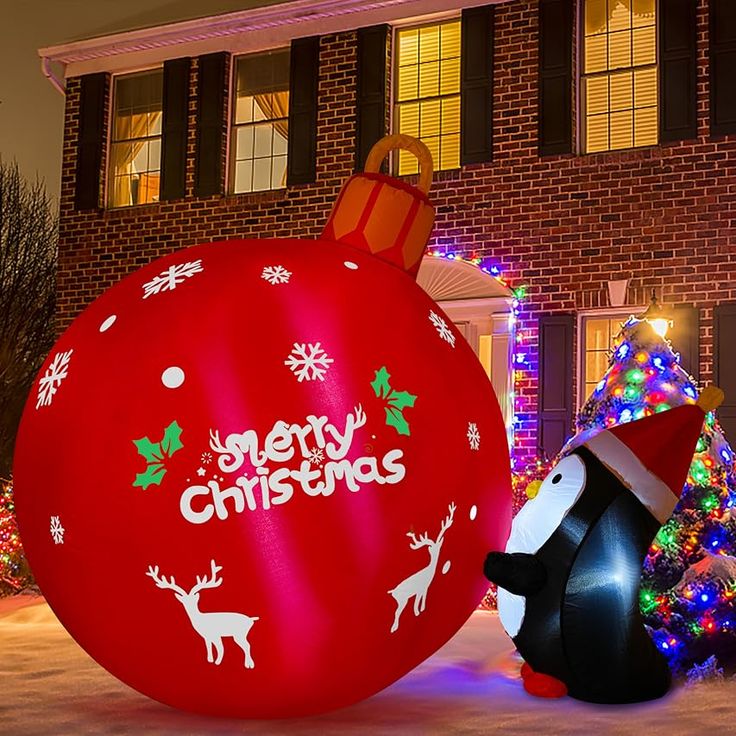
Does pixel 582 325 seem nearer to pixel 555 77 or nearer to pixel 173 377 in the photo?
pixel 555 77

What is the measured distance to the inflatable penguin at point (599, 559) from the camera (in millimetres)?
4293

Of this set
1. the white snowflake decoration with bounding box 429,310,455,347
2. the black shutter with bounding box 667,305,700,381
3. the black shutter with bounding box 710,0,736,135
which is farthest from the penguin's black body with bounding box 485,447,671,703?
the black shutter with bounding box 710,0,736,135

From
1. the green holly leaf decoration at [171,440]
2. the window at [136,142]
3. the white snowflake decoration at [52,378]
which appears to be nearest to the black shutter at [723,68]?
the window at [136,142]

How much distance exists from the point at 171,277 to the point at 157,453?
2.34 feet

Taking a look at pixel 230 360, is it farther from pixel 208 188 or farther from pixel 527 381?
pixel 208 188

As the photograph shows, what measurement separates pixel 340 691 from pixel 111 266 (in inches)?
376

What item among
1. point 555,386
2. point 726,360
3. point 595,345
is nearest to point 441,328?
point 726,360

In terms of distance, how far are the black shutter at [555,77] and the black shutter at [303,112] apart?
2.46 meters

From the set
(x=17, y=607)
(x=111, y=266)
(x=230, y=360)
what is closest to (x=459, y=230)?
(x=111, y=266)

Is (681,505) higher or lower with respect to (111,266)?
lower

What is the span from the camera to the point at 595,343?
10.5 meters

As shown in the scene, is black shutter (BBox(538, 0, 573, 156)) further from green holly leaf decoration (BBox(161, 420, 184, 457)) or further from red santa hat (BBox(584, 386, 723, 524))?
green holly leaf decoration (BBox(161, 420, 184, 457))

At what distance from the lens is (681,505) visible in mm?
5289

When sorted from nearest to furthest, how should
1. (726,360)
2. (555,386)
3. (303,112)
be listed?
(726,360) < (555,386) < (303,112)
